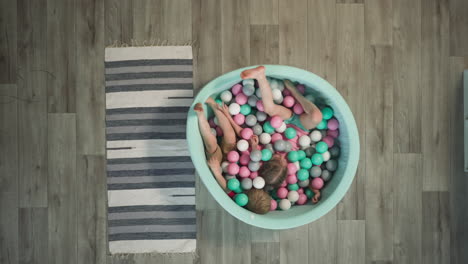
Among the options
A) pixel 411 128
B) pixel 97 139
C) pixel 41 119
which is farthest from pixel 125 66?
pixel 411 128

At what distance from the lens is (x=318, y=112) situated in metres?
1.58

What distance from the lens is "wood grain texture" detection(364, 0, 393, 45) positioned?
1.85 metres

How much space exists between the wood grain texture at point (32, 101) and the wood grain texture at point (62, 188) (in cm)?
5

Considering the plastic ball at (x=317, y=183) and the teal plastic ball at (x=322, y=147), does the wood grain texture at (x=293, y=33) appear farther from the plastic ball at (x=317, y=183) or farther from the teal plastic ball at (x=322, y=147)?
the plastic ball at (x=317, y=183)

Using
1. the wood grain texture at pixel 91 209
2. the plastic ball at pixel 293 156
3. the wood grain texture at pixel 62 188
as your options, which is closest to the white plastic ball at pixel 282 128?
the plastic ball at pixel 293 156

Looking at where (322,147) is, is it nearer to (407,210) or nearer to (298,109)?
(298,109)

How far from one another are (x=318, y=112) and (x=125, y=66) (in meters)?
1.01

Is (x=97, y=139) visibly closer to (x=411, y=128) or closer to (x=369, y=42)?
(x=369, y=42)

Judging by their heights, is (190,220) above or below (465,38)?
below

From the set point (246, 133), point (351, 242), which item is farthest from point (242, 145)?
point (351, 242)

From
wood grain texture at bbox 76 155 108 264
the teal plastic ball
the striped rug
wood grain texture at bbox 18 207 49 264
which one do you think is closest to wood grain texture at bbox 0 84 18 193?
wood grain texture at bbox 18 207 49 264

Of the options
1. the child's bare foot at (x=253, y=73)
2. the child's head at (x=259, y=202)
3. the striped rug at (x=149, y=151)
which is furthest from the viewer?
the striped rug at (x=149, y=151)

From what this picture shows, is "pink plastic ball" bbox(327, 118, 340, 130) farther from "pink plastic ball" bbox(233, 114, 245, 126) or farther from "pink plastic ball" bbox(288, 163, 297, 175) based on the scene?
"pink plastic ball" bbox(233, 114, 245, 126)

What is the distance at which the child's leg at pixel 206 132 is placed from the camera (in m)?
1.50
